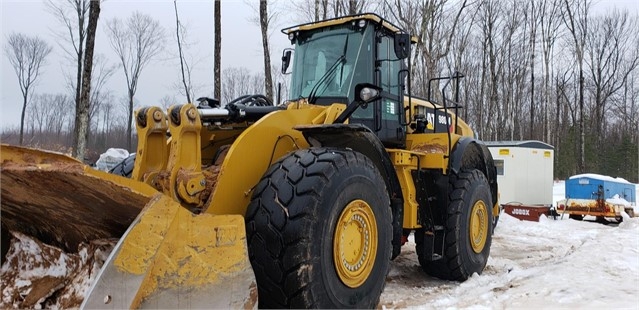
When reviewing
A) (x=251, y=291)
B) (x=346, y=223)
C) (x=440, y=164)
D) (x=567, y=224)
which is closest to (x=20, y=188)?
(x=251, y=291)

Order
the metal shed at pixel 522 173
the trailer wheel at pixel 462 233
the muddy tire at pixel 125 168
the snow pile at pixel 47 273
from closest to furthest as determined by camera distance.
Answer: the snow pile at pixel 47 273
the muddy tire at pixel 125 168
the trailer wheel at pixel 462 233
the metal shed at pixel 522 173

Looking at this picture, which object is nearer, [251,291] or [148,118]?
[251,291]

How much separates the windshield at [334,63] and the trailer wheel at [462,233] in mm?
1836

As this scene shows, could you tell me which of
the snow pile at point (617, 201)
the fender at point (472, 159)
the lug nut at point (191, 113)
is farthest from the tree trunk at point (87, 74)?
the snow pile at point (617, 201)

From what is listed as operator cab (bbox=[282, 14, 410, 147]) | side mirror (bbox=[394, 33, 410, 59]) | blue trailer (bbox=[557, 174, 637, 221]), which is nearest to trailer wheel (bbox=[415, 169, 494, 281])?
operator cab (bbox=[282, 14, 410, 147])

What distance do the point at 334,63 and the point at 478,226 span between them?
2.97m

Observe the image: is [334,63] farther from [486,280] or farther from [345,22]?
[486,280]

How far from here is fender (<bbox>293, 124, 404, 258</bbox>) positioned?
3.90 m

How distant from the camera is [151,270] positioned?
2.56 meters

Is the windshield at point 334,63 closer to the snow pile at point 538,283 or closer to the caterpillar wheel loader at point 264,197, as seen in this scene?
the caterpillar wheel loader at point 264,197

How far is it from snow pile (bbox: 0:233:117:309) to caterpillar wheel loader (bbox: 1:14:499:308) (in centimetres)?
9

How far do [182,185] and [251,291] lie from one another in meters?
0.86

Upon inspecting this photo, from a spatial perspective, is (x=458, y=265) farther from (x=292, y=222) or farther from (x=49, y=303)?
(x=49, y=303)

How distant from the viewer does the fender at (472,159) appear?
230 inches
